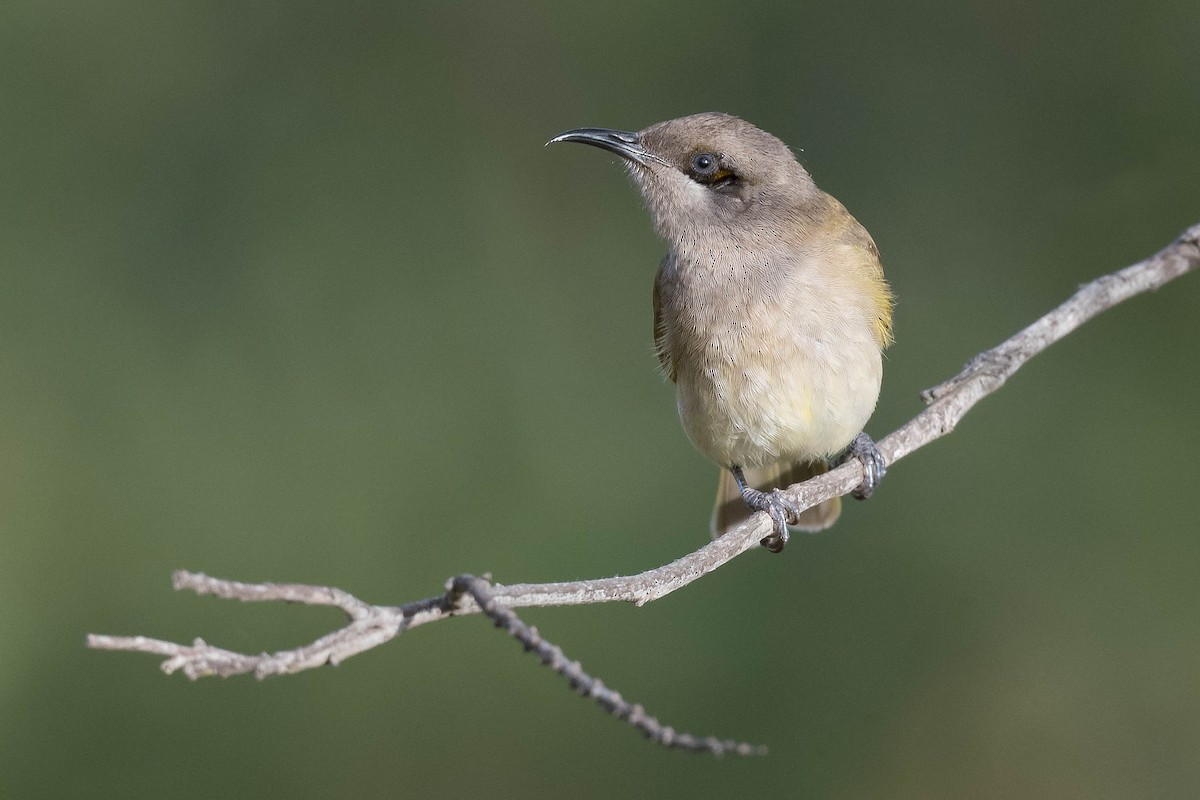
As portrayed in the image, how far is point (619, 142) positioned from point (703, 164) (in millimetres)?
303

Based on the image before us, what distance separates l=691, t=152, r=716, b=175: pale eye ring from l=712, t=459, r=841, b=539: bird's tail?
1.17 meters

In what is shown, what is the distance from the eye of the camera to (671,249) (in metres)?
4.11

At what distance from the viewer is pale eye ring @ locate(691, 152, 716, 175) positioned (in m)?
4.04

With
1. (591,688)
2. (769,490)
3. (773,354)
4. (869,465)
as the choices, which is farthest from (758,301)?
(591,688)

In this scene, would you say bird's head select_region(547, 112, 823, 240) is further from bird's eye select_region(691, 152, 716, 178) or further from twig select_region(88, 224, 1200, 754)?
twig select_region(88, 224, 1200, 754)

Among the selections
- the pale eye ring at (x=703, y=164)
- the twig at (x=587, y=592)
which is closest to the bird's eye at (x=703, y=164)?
the pale eye ring at (x=703, y=164)

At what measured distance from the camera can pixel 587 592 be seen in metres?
2.46

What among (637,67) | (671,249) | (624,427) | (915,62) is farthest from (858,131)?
(671,249)

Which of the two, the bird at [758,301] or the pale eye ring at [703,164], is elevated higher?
the pale eye ring at [703,164]

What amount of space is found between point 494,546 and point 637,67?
2750 millimetres

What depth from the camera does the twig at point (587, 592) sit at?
186 cm

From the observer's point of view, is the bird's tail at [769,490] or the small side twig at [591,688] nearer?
the small side twig at [591,688]

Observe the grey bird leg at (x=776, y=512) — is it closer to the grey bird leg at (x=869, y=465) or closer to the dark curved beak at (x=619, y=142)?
the grey bird leg at (x=869, y=465)

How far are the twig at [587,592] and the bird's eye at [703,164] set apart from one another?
101 cm
